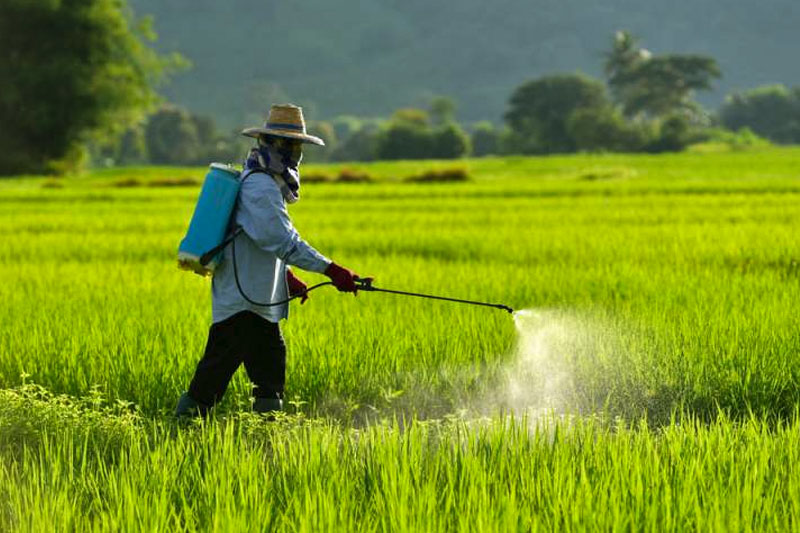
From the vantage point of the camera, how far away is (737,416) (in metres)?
4.21

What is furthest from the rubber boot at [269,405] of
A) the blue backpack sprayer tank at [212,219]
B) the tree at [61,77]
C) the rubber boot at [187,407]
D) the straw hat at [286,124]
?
the tree at [61,77]

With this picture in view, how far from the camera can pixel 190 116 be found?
4262 inches

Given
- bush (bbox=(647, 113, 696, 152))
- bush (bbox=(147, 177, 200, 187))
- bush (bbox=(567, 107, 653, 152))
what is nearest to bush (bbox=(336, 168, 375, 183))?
bush (bbox=(147, 177, 200, 187))

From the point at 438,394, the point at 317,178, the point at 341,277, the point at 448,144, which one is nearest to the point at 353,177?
the point at 317,178

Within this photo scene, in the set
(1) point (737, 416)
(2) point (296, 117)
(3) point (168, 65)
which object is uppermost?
(3) point (168, 65)

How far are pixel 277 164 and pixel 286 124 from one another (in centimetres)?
16

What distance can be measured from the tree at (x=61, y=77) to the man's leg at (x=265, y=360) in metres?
36.6

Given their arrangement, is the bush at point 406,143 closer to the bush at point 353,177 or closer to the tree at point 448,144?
the tree at point 448,144

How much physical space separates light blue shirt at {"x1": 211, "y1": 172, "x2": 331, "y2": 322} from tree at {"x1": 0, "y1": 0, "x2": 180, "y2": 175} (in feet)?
120

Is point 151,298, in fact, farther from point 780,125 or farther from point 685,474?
point 780,125

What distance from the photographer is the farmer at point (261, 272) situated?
3.85m

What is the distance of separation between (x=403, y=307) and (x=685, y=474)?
3.91 meters

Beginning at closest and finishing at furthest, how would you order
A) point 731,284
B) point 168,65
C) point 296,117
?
point 296,117, point 731,284, point 168,65

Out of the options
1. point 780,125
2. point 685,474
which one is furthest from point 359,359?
point 780,125
